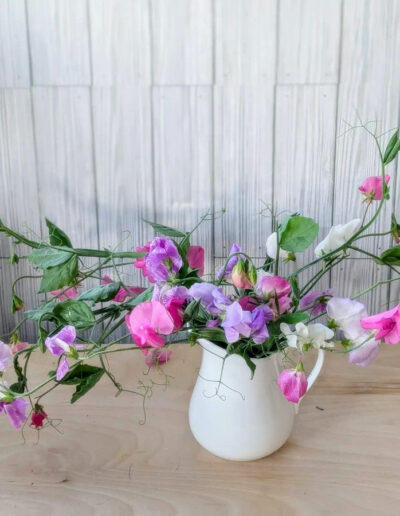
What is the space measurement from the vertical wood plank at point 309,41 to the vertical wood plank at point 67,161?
0.42 metres

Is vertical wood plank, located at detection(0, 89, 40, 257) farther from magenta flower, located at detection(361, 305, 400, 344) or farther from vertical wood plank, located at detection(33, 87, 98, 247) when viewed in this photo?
magenta flower, located at detection(361, 305, 400, 344)

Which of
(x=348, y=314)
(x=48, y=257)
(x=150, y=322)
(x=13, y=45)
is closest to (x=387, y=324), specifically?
(x=348, y=314)

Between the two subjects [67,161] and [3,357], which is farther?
[67,161]

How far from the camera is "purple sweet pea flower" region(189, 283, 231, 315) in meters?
0.73

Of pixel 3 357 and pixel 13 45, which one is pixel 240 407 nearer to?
pixel 3 357

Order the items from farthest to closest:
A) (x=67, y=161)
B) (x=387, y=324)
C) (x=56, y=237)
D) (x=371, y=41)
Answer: (x=67, y=161) → (x=371, y=41) → (x=56, y=237) → (x=387, y=324)

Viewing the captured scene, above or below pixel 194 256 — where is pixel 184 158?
above

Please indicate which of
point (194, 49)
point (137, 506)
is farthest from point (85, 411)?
point (194, 49)

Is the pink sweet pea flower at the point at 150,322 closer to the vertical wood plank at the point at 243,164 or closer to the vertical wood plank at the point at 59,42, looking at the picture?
the vertical wood plank at the point at 243,164

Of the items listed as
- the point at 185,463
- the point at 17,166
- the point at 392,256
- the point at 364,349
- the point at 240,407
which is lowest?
the point at 185,463

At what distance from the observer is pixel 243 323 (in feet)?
2.27

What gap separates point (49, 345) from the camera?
2.42 feet

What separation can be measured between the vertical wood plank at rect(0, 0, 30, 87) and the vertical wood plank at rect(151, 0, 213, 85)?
27cm

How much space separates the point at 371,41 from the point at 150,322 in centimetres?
76
